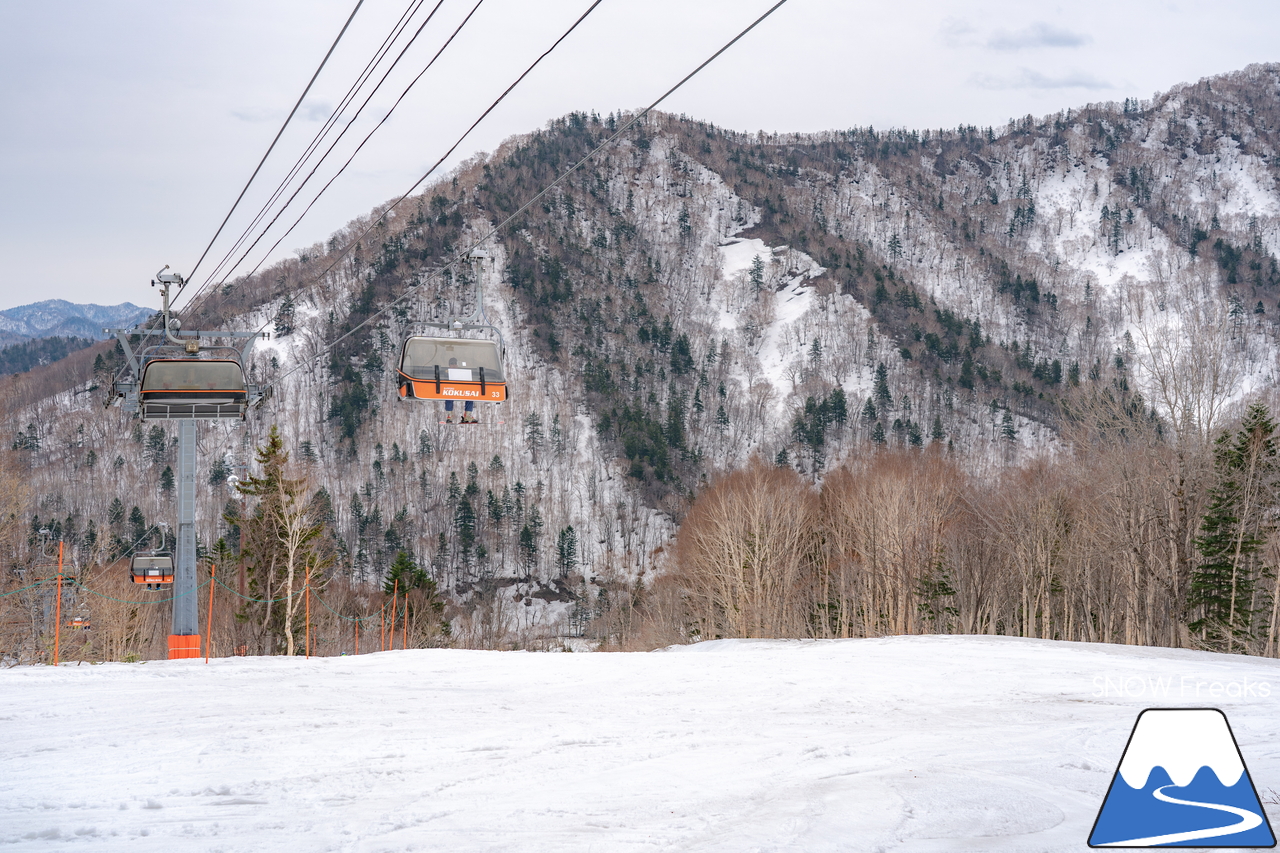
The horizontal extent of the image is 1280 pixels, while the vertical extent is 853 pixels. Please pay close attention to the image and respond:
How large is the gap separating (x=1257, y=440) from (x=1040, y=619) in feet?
60.1

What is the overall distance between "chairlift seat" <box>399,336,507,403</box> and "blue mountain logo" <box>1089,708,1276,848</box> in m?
12.9

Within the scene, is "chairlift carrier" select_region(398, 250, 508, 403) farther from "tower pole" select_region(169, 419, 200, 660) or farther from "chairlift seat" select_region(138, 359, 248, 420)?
"tower pole" select_region(169, 419, 200, 660)

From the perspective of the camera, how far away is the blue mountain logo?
6.09 metres

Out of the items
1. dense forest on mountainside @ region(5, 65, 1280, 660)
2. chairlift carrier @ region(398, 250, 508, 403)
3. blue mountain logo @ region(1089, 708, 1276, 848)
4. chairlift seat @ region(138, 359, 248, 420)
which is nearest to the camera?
blue mountain logo @ region(1089, 708, 1276, 848)

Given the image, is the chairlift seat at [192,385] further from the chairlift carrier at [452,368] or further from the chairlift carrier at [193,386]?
the chairlift carrier at [452,368]

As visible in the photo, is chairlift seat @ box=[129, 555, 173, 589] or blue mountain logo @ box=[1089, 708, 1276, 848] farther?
chairlift seat @ box=[129, 555, 173, 589]

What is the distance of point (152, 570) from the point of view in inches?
1192

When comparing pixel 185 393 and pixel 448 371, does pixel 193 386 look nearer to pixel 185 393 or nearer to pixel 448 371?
pixel 185 393

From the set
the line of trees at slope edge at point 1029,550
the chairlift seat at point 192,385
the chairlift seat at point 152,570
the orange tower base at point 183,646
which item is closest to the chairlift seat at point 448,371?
the chairlift seat at point 192,385

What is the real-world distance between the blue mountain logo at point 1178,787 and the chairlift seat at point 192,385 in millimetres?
19832

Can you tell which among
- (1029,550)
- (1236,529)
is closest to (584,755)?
(1236,529)

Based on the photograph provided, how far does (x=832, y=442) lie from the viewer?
6373 inches

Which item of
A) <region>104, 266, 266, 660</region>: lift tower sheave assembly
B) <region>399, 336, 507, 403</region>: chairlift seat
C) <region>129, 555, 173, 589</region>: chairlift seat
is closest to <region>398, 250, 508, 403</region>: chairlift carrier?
<region>399, 336, 507, 403</region>: chairlift seat

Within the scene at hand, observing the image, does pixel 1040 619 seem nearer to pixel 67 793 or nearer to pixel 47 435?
pixel 67 793
